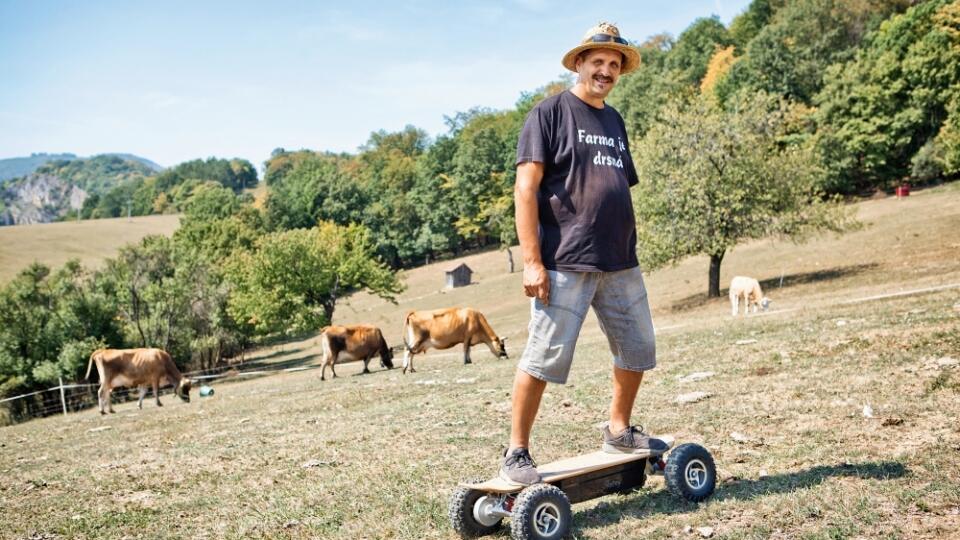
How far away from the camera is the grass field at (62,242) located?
89500 millimetres

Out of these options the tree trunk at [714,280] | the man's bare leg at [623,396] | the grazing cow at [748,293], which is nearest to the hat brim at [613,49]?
the man's bare leg at [623,396]

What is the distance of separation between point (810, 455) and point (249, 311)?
142 feet

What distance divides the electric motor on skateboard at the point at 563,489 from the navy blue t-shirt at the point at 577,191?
1293 mm

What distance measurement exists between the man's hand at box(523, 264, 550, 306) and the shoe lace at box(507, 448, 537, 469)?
94 cm

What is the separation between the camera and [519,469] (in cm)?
433

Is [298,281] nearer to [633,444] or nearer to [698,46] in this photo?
[633,444]

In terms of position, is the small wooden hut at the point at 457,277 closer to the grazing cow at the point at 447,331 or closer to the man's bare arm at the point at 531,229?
the grazing cow at the point at 447,331

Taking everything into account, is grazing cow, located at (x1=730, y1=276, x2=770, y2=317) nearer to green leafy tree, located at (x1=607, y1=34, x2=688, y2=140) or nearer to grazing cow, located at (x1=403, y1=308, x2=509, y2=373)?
grazing cow, located at (x1=403, y1=308, x2=509, y2=373)

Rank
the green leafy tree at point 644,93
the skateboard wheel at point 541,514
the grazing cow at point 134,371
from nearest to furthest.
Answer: the skateboard wheel at point 541,514 < the grazing cow at point 134,371 < the green leafy tree at point 644,93

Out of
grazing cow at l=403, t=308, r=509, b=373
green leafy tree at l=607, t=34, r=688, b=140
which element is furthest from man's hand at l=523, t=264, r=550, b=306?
green leafy tree at l=607, t=34, r=688, b=140

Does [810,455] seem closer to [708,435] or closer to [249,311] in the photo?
[708,435]

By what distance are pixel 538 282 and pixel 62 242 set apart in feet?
380

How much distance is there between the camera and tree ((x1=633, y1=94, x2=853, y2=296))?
1250 inches

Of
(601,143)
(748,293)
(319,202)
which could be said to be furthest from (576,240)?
(319,202)
